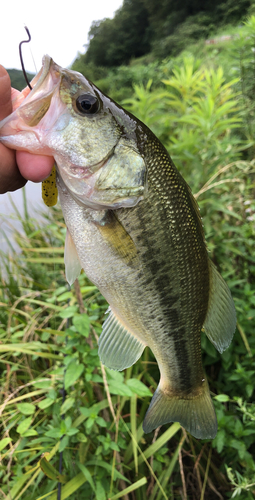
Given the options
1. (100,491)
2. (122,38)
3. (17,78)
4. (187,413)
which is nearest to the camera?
(17,78)

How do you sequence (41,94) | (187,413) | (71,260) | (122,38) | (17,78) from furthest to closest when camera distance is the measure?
(122,38) < (187,413) < (71,260) < (17,78) < (41,94)

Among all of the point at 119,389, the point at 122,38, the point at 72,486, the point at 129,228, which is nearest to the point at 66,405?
the point at 119,389

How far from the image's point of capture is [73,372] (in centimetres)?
145

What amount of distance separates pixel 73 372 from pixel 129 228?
824mm

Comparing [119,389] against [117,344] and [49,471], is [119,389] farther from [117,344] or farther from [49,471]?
[49,471]

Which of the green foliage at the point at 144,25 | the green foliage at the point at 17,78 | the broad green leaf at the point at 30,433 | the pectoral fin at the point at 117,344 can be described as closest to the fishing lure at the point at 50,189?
the green foliage at the point at 17,78

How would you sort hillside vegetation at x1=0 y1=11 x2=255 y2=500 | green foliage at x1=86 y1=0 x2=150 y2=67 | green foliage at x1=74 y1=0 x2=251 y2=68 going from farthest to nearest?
1. green foliage at x1=86 y1=0 x2=150 y2=67
2. green foliage at x1=74 y1=0 x2=251 y2=68
3. hillside vegetation at x1=0 y1=11 x2=255 y2=500

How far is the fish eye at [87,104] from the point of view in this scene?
3.19 feet

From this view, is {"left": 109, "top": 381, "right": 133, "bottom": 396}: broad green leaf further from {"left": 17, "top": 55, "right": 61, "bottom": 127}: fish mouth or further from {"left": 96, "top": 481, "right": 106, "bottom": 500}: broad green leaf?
{"left": 17, "top": 55, "right": 61, "bottom": 127}: fish mouth

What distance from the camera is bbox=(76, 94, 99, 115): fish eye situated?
0.97 meters

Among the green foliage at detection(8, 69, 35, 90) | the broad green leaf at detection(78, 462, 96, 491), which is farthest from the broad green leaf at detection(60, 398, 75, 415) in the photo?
the green foliage at detection(8, 69, 35, 90)

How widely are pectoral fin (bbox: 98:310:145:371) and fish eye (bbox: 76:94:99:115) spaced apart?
0.75 meters

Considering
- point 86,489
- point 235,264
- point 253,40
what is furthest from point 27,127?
point 253,40

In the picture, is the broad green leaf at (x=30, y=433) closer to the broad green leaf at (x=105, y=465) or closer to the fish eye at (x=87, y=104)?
the broad green leaf at (x=105, y=465)
